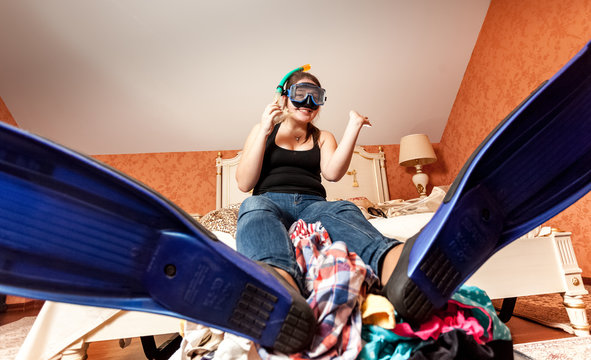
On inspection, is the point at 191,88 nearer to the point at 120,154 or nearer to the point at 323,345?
the point at 120,154

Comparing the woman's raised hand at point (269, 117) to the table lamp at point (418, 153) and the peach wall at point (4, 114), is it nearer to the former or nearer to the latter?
the table lamp at point (418, 153)

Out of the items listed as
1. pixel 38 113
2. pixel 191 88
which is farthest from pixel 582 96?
pixel 38 113

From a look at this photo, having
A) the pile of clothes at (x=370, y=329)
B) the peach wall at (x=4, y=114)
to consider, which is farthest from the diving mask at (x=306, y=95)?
the peach wall at (x=4, y=114)

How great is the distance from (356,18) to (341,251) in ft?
8.34

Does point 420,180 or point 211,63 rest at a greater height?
point 211,63

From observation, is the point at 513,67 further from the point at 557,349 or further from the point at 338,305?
the point at 338,305

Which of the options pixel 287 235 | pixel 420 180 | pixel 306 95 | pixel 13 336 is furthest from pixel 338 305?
pixel 420 180

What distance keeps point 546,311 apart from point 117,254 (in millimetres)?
2087

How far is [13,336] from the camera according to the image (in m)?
1.78

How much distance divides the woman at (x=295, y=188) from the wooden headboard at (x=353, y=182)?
184 cm

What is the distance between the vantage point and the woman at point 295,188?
0.61 m

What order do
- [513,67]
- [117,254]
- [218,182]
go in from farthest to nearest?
[218,182] → [513,67] → [117,254]

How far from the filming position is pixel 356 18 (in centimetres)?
255

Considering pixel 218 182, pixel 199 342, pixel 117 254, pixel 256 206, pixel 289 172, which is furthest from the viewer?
pixel 218 182
